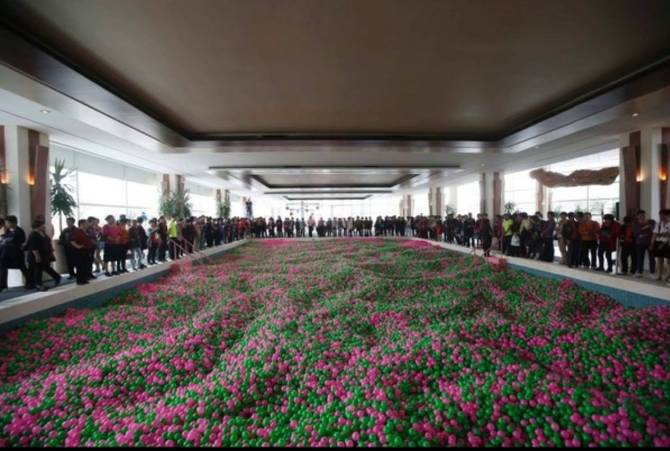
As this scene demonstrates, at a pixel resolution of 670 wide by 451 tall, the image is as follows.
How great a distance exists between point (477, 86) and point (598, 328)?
4119mm

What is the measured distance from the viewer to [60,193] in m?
7.91

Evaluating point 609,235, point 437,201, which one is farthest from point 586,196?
point 609,235

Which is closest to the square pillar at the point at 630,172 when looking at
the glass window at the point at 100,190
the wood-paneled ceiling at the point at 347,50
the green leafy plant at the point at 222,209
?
the wood-paneled ceiling at the point at 347,50

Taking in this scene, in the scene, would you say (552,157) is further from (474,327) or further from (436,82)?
(474,327)

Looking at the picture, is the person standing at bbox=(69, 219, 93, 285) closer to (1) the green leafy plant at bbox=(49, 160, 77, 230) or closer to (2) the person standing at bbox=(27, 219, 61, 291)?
(2) the person standing at bbox=(27, 219, 61, 291)

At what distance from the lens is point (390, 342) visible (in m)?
3.91

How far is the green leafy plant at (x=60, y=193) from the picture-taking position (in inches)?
309

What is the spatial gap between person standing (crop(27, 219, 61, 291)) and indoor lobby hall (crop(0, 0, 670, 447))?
0.13ft

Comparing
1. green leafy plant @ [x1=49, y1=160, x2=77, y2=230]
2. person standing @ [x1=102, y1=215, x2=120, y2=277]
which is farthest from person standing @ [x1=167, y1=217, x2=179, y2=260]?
person standing @ [x1=102, y1=215, x2=120, y2=277]

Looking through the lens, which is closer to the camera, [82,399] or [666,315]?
[82,399]

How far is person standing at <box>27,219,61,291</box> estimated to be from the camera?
18.2 feet

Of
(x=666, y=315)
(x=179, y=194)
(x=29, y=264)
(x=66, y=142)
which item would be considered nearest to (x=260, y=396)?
(x=666, y=315)

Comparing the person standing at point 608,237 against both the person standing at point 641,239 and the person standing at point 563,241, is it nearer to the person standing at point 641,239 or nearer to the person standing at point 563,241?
the person standing at point 641,239

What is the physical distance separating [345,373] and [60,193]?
27.2 feet
